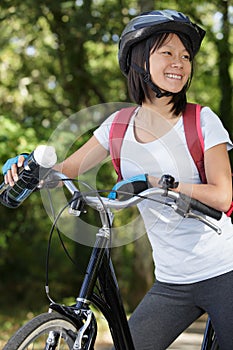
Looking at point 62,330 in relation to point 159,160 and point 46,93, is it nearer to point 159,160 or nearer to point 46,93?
point 159,160

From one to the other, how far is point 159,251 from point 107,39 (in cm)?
928

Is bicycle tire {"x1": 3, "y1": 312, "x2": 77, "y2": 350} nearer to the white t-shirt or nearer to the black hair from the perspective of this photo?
the white t-shirt

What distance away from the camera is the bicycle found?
2.56m

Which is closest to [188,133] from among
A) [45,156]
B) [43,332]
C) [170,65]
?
[170,65]

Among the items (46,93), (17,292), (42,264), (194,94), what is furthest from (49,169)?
(42,264)

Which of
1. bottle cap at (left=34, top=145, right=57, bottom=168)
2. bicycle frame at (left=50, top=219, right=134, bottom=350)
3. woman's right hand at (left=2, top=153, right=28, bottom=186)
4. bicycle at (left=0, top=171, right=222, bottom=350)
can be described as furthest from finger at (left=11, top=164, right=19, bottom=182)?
bicycle frame at (left=50, top=219, right=134, bottom=350)

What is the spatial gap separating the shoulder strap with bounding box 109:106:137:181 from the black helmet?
0.26 metres

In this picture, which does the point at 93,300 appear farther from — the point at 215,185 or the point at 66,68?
the point at 66,68

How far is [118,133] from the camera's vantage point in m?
3.12

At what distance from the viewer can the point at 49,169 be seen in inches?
110

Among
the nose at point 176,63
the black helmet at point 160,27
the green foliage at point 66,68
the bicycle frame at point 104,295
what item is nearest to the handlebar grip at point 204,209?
the bicycle frame at point 104,295

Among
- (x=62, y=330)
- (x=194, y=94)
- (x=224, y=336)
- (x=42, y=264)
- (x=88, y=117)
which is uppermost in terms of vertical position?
(x=88, y=117)

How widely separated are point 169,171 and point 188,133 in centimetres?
15

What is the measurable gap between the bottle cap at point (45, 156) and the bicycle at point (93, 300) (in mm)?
116
